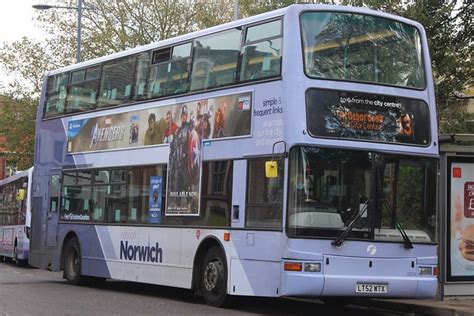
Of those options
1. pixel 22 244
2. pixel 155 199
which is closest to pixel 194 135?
pixel 155 199

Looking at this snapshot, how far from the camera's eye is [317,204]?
1110cm

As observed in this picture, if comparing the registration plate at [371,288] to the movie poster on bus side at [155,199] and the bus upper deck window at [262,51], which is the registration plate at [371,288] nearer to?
the bus upper deck window at [262,51]

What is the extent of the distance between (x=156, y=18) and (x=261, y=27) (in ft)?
81.5

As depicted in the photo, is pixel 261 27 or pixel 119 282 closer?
pixel 261 27

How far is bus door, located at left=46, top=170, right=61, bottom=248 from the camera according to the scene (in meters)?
18.2

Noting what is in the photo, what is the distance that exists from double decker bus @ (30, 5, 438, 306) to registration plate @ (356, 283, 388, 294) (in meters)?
0.02

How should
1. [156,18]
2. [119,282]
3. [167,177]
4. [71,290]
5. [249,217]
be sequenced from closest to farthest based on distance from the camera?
[249,217], [167,177], [71,290], [119,282], [156,18]

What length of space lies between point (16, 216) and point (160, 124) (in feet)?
48.5

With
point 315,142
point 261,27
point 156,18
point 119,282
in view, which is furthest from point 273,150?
point 156,18

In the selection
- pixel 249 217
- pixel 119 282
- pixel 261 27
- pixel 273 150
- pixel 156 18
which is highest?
pixel 156 18

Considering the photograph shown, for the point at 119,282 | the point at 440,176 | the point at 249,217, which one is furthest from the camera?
the point at 119,282

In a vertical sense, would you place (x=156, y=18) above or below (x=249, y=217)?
above

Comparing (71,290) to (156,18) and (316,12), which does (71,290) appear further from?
(156,18)

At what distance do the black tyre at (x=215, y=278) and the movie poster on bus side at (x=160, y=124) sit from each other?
76.0 inches
